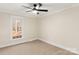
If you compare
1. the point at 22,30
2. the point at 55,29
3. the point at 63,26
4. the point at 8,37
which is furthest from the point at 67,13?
the point at 8,37

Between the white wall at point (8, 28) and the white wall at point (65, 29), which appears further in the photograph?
the white wall at point (65, 29)

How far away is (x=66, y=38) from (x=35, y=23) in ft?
3.72

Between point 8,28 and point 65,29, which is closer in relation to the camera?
point 8,28

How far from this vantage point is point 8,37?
1.35m

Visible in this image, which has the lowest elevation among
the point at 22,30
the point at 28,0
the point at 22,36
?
the point at 22,36

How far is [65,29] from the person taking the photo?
2.12 m

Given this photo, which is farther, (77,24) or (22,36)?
(77,24)

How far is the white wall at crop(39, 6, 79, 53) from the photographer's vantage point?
2.01 m

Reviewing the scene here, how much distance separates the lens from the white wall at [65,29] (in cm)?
201

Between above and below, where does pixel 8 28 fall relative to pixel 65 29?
above

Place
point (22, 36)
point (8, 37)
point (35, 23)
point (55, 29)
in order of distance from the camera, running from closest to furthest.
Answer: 1. point (8, 37)
2. point (22, 36)
3. point (35, 23)
4. point (55, 29)

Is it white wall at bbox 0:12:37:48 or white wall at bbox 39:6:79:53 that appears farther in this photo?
white wall at bbox 39:6:79:53

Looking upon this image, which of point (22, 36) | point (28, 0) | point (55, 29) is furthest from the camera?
point (55, 29)
